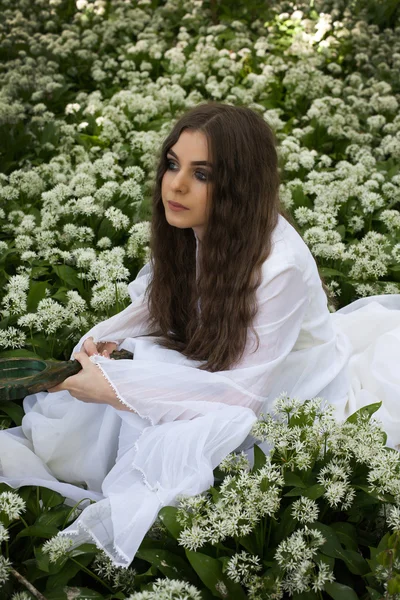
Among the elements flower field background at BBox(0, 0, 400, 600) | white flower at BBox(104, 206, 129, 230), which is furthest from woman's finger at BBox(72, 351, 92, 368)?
white flower at BBox(104, 206, 129, 230)

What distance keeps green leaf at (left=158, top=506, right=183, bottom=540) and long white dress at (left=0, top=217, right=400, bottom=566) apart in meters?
0.04

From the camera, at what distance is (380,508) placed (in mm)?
2162

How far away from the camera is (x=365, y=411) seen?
2.32 metres

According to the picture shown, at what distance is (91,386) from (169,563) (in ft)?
2.05

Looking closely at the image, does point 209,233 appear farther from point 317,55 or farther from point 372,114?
point 317,55

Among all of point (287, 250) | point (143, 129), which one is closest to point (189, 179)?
point (287, 250)

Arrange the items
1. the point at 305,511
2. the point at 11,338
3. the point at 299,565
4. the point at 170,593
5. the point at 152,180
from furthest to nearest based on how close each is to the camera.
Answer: the point at 152,180
the point at 11,338
the point at 305,511
the point at 299,565
the point at 170,593

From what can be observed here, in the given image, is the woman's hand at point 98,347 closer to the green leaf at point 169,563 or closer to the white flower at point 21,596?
the green leaf at point 169,563

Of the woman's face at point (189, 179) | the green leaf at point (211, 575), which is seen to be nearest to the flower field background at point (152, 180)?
the green leaf at point (211, 575)

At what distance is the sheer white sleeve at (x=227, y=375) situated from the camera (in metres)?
2.34

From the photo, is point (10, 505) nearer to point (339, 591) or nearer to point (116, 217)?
point (339, 591)

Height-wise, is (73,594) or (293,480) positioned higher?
(293,480)

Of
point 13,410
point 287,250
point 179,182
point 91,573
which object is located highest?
point 179,182

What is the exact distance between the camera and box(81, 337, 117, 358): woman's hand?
2.78 m
